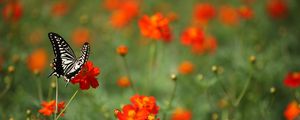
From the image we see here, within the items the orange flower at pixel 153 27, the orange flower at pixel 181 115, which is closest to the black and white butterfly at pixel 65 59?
the orange flower at pixel 153 27

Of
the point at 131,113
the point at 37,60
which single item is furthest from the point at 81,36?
the point at 131,113

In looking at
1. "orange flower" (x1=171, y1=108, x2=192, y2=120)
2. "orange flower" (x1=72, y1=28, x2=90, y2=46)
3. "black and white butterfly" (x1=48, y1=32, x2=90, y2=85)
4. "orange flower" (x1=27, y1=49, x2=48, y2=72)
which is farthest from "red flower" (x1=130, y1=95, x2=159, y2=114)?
"orange flower" (x1=72, y1=28, x2=90, y2=46)

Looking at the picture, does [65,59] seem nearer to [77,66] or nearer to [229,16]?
[77,66]

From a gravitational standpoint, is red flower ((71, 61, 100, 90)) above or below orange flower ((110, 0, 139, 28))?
below

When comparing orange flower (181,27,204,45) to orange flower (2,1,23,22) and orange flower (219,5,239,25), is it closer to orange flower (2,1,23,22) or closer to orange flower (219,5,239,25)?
orange flower (2,1,23,22)

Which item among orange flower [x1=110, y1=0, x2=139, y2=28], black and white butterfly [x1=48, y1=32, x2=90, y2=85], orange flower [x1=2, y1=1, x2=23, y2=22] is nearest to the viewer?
black and white butterfly [x1=48, y1=32, x2=90, y2=85]

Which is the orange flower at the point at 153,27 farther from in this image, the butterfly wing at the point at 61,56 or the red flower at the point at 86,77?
the red flower at the point at 86,77
